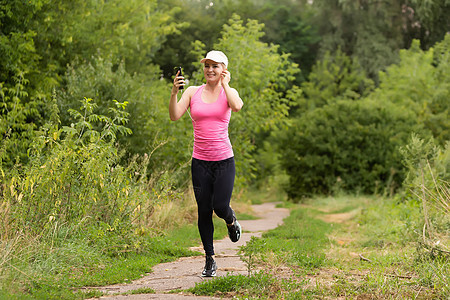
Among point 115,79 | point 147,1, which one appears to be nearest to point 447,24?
point 147,1

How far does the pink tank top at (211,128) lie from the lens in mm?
5812

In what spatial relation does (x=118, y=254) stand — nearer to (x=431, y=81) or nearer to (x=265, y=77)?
(x=265, y=77)

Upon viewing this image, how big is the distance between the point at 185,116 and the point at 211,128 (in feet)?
28.6

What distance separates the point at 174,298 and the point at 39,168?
2.71m

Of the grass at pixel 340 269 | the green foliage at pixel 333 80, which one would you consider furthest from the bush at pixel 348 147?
the green foliage at pixel 333 80

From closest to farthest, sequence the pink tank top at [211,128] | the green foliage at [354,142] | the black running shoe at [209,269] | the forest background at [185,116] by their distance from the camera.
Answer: the pink tank top at [211,128]
the black running shoe at [209,269]
the forest background at [185,116]
the green foliage at [354,142]

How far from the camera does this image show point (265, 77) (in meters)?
17.8

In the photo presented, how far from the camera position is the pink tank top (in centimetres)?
581

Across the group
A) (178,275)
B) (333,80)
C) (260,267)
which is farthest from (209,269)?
(333,80)

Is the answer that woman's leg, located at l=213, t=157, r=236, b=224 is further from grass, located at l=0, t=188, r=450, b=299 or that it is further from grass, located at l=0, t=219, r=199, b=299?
grass, located at l=0, t=219, r=199, b=299

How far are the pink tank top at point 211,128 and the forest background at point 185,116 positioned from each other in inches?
66.4

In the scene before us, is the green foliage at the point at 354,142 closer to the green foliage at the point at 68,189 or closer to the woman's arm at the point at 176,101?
the green foliage at the point at 68,189

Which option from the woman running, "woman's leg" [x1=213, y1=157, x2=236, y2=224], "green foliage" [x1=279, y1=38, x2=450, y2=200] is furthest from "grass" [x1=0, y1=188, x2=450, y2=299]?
"green foliage" [x1=279, y1=38, x2=450, y2=200]

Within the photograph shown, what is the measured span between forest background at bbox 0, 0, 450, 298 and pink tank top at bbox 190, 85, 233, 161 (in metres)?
1.69
